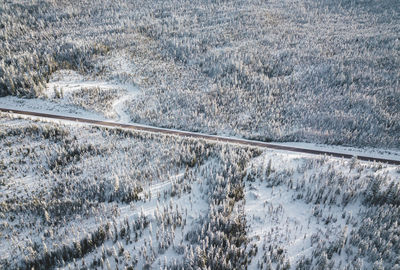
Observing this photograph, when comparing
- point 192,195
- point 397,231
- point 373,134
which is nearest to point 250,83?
point 373,134

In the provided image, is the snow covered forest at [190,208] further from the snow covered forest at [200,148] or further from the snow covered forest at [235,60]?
the snow covered forest at [235,60]

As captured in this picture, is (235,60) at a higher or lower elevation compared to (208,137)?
higher

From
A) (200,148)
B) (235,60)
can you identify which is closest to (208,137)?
(200,148)

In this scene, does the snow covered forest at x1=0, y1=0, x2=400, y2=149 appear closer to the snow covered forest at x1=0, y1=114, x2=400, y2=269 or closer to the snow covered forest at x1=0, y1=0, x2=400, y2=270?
the snow covered forest at x1=0, y1=0, x2=400, y2=270

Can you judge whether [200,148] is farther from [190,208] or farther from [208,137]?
[190,208]

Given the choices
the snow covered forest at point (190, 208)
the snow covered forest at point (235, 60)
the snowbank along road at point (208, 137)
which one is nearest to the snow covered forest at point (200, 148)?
the snow covered forest at point (190, 208)

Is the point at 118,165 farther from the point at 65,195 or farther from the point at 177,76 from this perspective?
the point at 177,76

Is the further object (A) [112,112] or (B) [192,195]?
(A) [112,112]
